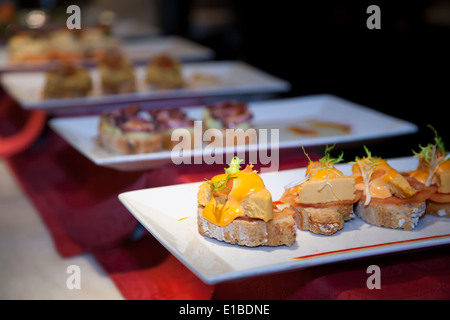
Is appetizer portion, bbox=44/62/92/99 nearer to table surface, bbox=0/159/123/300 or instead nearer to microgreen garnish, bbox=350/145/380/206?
table surface, bbox=0/159/123/300

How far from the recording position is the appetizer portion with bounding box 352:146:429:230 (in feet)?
6.09

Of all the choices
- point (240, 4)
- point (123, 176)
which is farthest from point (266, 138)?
point (240, 4)

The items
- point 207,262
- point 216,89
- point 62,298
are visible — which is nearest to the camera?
point 207,262

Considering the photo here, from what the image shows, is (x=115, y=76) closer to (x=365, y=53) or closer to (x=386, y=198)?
(x=365, y=53)

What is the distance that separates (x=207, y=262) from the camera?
5.35 feet

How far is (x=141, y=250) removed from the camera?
2805mm

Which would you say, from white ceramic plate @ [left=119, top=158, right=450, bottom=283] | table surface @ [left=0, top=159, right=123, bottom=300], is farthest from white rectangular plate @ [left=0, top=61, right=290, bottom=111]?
white ceramic plate @ [left=119, top=158, right=450, bottom=283]

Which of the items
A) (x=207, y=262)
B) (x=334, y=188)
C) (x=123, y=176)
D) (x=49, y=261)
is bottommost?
(x=49, y=261)

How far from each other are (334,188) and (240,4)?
445 centimetres

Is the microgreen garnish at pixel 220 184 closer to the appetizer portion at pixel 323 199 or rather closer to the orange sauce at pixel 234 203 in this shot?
the orange sauce at pixel 234 203

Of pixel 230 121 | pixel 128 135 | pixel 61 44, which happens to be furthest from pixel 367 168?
pixel 61 44

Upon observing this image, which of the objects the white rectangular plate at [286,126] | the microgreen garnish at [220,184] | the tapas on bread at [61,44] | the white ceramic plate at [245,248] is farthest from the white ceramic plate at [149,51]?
the microgreen garnish at [220,184]

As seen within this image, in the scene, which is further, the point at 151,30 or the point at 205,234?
the point at 151,30
